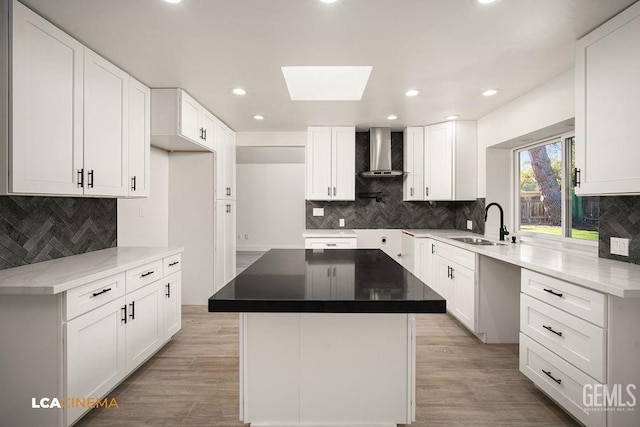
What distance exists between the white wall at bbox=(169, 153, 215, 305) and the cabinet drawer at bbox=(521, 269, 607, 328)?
3.41 meters

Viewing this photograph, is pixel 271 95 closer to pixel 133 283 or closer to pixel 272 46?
pixel 272 46

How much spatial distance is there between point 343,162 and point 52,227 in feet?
10.9

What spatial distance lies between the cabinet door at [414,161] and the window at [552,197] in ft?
3.81

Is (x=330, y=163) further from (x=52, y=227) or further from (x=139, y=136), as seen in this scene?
(x=52, y=227)

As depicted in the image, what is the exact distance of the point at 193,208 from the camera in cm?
417

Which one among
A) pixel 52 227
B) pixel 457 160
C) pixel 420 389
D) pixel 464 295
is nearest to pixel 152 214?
pixel 52 227

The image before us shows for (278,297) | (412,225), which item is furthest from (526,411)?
(412,225)

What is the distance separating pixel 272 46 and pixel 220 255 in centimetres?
286

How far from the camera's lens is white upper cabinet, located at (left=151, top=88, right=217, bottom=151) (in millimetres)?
3146

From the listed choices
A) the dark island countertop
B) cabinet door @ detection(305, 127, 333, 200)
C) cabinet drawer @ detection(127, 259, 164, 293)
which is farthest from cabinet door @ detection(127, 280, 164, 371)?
cabinet door @ detection(305, 127, 333, 200)

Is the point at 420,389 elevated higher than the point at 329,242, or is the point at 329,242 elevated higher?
the point at 329,242

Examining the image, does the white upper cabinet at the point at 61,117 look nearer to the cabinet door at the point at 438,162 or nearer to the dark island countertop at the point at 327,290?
the dark island countertop at the point at 327,290

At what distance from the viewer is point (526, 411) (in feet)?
6.73

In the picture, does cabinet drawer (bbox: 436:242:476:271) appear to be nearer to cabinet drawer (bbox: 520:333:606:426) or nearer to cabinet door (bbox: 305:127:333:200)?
cabinet drawer (bbox: 520:333:606:426)
